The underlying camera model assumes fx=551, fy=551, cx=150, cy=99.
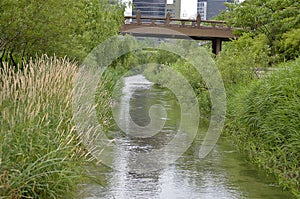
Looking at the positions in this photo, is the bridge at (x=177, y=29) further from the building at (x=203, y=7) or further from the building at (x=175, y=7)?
the building at (x=203, y=7)

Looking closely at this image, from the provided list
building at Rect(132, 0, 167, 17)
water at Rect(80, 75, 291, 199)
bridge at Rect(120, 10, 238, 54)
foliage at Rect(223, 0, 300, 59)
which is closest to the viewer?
water at Rect(80, 75, 291, 199)

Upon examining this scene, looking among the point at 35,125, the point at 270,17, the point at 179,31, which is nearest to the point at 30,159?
the point at 35,125

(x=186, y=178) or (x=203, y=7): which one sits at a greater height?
(x=203, y=7)

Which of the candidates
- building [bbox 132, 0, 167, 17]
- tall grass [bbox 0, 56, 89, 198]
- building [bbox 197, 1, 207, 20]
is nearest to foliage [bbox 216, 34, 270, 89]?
tall grass [bbox 0, 56, 89, 198]

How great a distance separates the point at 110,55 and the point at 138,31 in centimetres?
1144

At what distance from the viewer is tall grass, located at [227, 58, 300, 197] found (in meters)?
7.91

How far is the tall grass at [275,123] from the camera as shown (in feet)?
26.0

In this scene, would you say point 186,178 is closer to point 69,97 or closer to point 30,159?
point 69,97

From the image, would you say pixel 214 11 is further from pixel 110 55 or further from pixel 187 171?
pixel 187 171

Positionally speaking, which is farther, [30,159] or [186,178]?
[186,178]

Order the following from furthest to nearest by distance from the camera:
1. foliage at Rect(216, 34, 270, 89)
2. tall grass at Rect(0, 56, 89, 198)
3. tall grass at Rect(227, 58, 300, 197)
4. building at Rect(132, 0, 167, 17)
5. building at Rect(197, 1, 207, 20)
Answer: building at Rect(197, 1, 207, 20), building at Rect(132, 0, 167, 17), foliage at Rect(216, 34, 270, 89), tall grass at Rect(227, 58, 300, 197), tall grass at Rect(0, 56, 89, 198)

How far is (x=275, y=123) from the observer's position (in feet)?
28.7

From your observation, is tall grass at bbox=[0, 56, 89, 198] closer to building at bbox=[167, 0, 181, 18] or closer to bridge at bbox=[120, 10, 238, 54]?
bridge at bbox=[120, 10, 238, 54]

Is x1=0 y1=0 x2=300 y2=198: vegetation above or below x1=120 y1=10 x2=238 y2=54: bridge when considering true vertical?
below
